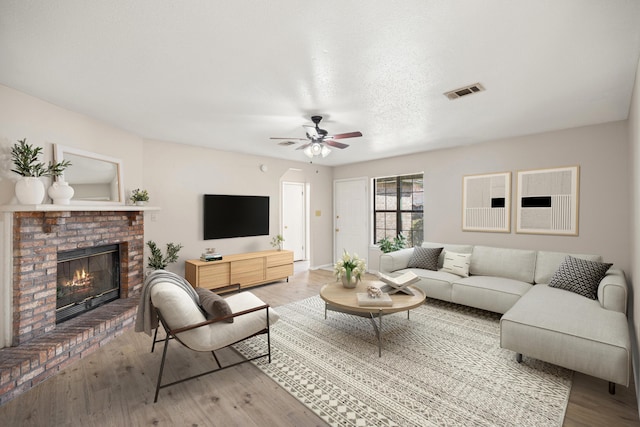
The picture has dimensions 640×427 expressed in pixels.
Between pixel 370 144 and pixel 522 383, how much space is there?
348cm

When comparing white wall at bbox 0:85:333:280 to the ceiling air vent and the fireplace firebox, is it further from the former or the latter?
the ceiling air vent

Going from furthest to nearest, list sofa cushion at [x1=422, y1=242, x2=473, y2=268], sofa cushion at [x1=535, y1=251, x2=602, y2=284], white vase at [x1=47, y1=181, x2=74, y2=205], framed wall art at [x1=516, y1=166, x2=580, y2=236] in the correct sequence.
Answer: sofa cushion at [x1=422, y1=242, x2=473, y2=268] → framed wall art at [x1=516, y1=166, x2=580, y2=236] → sofa cushion at [x1=535, y1=251, x2=602, y2=284] → white vase at [x1=47, y1=181, x2=74, y2=205]

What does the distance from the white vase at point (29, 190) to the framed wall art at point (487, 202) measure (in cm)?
535

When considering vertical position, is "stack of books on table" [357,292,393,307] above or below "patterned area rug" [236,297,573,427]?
above

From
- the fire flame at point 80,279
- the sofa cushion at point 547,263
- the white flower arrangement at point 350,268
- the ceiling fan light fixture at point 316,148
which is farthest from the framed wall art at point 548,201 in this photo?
the fire flame at point 80,279

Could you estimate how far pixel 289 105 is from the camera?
2922 mm

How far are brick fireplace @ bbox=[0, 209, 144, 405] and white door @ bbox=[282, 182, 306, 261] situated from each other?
4.10 metres

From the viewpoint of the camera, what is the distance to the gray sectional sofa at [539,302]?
212 cm

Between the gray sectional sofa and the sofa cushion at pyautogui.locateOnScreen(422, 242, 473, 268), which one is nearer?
the gray sectional sofa

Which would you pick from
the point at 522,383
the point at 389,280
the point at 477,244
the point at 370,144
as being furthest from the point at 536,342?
the point at 370,144

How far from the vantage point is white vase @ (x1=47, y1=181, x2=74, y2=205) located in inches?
109

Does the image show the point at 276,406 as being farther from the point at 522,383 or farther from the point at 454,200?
the point at 454,200

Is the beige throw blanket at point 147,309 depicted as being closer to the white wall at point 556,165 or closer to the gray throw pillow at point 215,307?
the gray throw pillow at point 215,307

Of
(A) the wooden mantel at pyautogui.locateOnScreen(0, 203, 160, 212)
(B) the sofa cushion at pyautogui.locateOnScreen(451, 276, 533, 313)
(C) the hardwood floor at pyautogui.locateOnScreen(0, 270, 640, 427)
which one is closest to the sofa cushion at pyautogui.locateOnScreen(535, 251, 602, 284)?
(B) the sofa cushion at pyautogui.locateOnScreen(451, 276, 533, 313)
